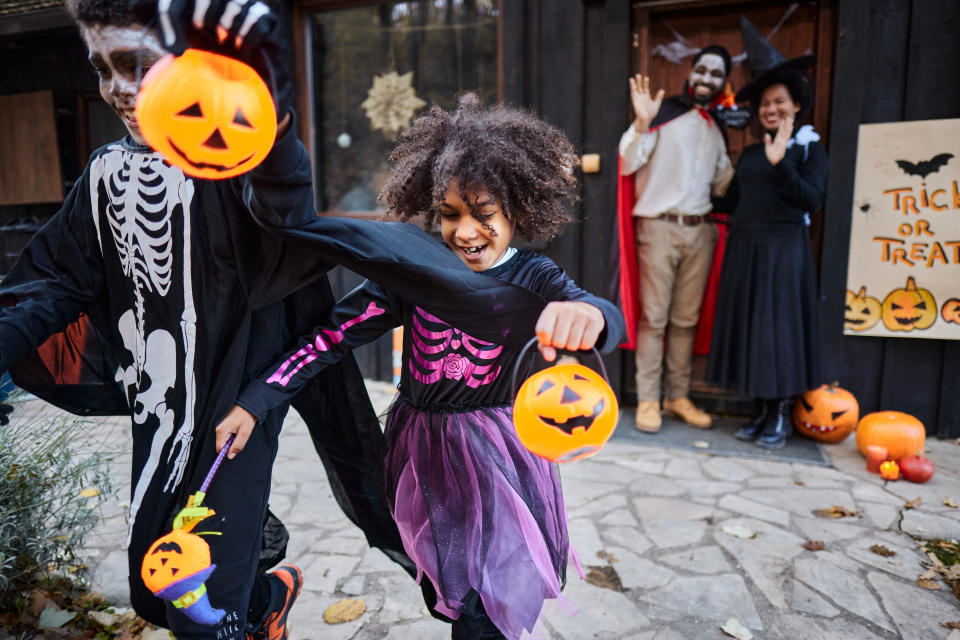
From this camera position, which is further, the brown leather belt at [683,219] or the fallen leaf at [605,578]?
the brown leather belt at [683,219]

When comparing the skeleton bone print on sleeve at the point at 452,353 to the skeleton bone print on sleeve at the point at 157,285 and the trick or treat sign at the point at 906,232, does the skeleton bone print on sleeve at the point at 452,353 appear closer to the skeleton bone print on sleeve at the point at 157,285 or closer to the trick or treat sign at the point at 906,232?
the skeleton bone print on sleeve at the point at 157,285

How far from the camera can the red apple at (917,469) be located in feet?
12.1

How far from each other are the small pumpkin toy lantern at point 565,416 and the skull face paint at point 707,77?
3854 millimetres

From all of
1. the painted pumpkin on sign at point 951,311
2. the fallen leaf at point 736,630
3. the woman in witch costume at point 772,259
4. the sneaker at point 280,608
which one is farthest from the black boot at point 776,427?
the sneaker at point 280,608

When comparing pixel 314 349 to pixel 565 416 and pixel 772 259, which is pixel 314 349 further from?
pixel 772 259

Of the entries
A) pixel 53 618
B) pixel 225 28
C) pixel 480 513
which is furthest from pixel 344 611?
pixel 225 28

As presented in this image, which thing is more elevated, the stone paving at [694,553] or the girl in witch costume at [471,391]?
the girl in witch costume at [471,391]

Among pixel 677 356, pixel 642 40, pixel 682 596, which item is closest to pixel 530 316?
pixel 682 596

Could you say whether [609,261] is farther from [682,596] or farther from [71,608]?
[71,608]

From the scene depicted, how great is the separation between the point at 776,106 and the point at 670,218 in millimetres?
947

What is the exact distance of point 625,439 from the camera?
456 cm

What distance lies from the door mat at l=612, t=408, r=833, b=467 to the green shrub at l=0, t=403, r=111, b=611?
3.28 meters

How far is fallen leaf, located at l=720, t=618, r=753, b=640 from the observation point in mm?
2369

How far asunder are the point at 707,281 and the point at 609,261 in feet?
2.40
